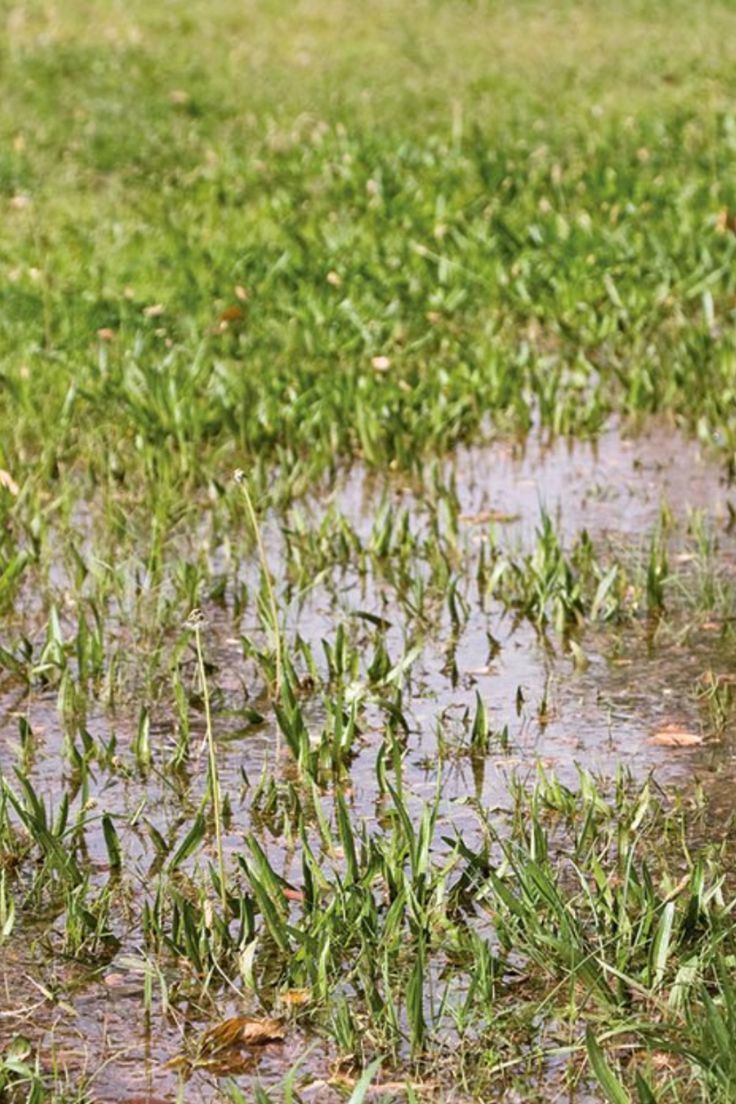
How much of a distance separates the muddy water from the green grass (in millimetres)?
12

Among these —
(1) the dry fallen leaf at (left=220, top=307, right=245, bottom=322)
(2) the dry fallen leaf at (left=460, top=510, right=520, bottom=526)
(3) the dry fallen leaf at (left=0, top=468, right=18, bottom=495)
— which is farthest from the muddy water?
(1) the dry fallen leaf at (left=220, top=307, right=245, bottom=322)

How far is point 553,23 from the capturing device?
16734mm

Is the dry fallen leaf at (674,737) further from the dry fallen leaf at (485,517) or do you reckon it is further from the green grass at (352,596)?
the dry fallen leaf at (485,517)

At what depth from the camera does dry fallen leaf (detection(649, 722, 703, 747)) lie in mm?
4395

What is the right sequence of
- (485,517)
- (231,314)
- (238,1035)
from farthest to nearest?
(231,314)
(485,517)
(238,1035)

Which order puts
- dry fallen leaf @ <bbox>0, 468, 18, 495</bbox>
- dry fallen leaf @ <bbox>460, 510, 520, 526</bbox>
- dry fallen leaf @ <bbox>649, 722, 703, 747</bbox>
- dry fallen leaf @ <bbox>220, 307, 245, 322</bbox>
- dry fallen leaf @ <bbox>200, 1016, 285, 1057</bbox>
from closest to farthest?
dry fallen leaf @ <bbox>200, 1016, 285, 1057</bbox> → dry fallen leaf @ <bbox>649, 722, 703, 747</bbox> → dry fallen leaf @ <bbox>0, 468, 18, 495</bbox> → dry fallen leaf @ <bbox>460, 510, 520, 526</bbox> → dry fallen leaf @ <bbox>220, 307, 245, 322</bbox>

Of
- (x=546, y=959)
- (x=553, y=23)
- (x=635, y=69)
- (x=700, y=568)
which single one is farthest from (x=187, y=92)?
(x=546, y=959)

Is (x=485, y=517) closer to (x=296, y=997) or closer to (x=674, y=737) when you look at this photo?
(x=674, y=737)

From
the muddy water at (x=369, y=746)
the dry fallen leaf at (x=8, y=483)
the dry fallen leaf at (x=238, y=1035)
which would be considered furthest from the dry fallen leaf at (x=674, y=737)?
the dry fallen leaf at (x=8, y=483)

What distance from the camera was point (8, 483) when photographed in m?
5.91

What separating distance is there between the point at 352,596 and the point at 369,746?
41.6 inches

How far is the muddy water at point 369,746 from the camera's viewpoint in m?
3.19

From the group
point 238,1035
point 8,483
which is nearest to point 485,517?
point 8,483

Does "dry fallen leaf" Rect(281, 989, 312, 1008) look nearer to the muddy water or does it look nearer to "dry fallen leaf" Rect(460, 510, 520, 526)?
the muddy water
